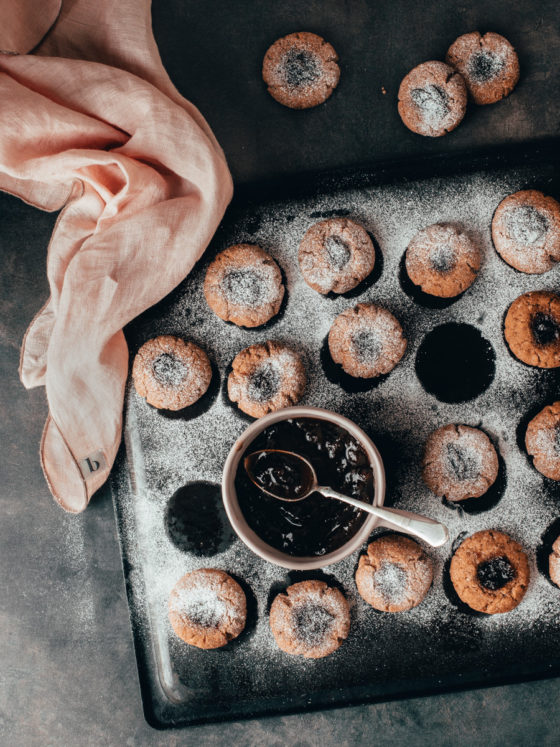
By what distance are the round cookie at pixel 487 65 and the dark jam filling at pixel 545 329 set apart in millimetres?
628

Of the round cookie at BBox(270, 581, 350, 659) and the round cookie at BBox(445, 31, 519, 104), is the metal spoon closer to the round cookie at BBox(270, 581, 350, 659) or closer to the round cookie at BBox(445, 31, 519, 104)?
the round cookie at BBox(270, 581, 350, 659)

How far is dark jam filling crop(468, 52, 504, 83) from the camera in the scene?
62.6 inches

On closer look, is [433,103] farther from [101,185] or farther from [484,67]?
[101,185]

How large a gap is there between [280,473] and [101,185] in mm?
860

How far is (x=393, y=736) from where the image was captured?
5.45 feet

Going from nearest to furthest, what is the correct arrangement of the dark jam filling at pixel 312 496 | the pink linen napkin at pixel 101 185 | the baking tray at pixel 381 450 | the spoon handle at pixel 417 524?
1. the spoon handle at pixel 417 524
2. the dark jam filling at pixel 312 496
3. the pink linen napkin at pixel 101 185
4. the baking tray at pixel 381 450

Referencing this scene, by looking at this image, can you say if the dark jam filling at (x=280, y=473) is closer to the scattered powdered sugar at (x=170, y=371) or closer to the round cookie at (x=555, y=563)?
the scattered powdered sugar at (x=170, y=371)

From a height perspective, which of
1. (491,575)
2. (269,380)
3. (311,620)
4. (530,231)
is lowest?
A: (311,620)

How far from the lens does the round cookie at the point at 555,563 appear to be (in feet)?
4.96

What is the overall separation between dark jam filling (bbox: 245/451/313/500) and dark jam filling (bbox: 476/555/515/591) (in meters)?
0.56

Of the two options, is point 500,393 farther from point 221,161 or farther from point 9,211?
point 9,211

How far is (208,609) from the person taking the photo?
1.52 m

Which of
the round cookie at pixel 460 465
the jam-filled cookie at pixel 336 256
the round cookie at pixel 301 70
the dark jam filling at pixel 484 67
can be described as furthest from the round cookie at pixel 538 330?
the round cookie at pixel 301 70

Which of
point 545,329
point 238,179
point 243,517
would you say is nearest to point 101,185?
point 238,179
